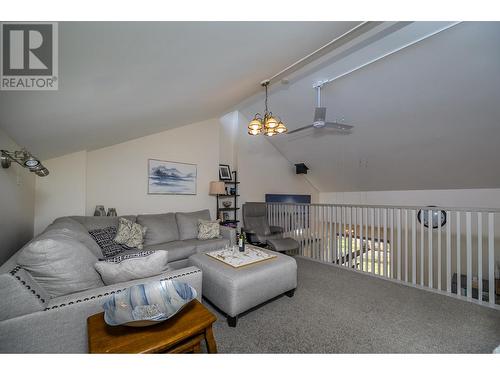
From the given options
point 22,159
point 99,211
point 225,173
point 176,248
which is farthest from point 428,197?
point 22,159

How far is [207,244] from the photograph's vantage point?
125 inches

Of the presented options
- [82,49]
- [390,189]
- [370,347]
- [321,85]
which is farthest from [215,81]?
[390,189]

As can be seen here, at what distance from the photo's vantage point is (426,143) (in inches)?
143

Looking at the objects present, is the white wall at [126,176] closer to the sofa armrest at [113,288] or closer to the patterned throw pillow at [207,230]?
the patterned throw pillow at [207,230]

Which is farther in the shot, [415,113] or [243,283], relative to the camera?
[415,113]

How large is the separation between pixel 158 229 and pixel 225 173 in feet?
6.98

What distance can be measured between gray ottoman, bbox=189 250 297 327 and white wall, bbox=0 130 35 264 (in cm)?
171

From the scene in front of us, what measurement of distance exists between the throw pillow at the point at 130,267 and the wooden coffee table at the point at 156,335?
0.93 ft

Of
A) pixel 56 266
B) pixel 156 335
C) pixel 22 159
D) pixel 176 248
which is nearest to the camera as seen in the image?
pixel 156 335

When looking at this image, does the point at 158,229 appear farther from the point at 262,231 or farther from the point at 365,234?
the point at 365,234

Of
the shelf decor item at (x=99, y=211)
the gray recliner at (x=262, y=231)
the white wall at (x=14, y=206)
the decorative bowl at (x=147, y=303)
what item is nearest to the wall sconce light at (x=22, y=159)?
the white wall at (x=14, y=206)

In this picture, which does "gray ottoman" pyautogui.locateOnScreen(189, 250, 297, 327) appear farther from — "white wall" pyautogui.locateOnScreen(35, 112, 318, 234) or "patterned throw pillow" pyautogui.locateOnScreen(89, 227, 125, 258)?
"white wall" pyautogui.locateOnScreen(35, 112, 318, 234)

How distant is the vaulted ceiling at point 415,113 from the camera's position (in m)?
2.36

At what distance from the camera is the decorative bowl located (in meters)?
1.02
